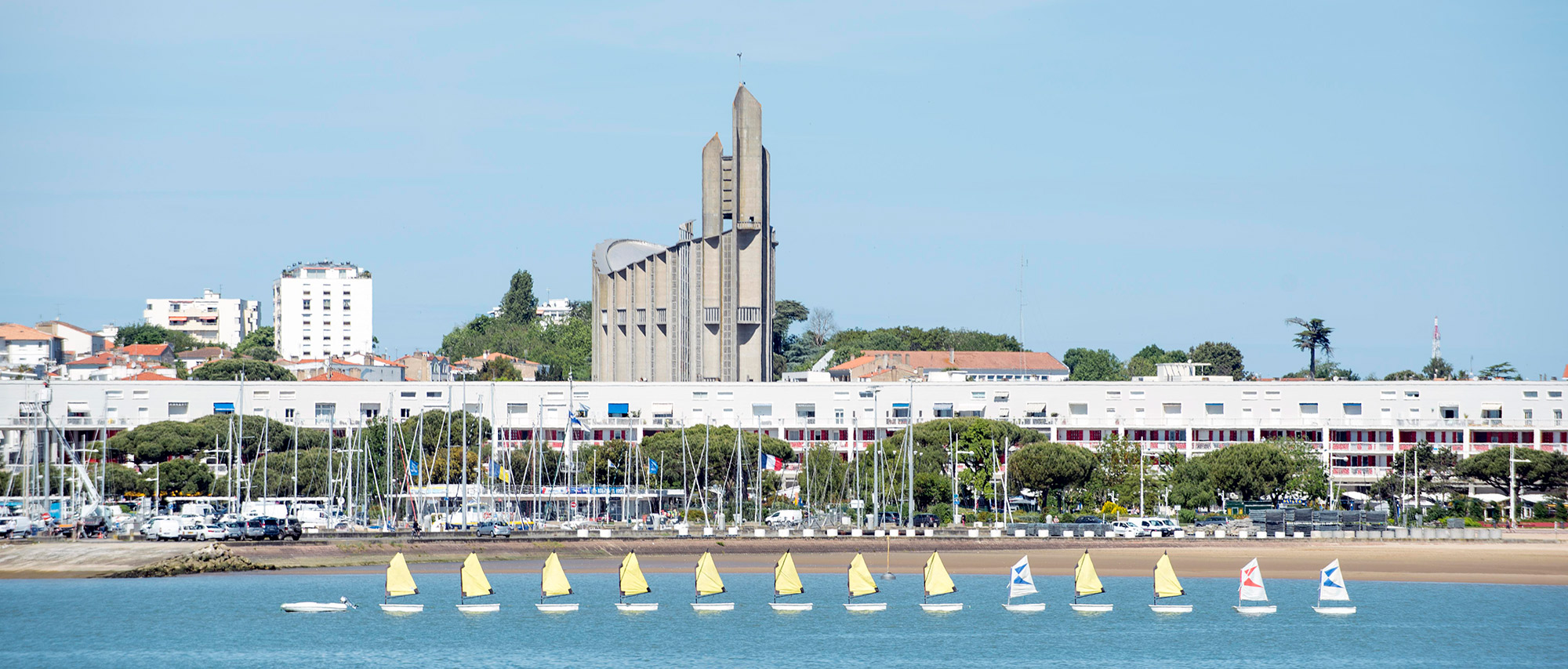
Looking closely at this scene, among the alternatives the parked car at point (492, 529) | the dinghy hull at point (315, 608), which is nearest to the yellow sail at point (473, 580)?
the dinghy hull at point (315, 608)

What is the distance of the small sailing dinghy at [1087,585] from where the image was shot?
217 feet

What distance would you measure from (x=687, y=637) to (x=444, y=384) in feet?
253

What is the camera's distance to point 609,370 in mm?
153250

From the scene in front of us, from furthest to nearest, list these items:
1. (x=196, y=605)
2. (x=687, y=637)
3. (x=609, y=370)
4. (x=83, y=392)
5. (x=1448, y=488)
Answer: (x=609, y=370) → (x=83, y=392) → (x=1448, y=488) → (x=196, y=605) → (x=687, y=637)

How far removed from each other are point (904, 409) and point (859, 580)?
66.6m

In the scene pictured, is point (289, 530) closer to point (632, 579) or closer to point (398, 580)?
point (398, 580)

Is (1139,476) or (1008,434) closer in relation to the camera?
(1139,476)

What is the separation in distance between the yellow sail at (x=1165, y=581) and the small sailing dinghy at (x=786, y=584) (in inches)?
557

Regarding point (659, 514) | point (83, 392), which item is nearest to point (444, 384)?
point (83, 392)

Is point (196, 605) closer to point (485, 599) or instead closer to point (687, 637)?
point (485, 599)

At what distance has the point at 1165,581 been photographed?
68562 mm

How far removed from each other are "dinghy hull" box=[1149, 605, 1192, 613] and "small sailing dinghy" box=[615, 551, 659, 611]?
20345mm

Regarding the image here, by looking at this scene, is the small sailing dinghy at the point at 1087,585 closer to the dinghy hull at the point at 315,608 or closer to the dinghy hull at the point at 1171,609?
the dinghy hull at the point at 1171,609

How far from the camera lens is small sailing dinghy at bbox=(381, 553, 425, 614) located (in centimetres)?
6650
